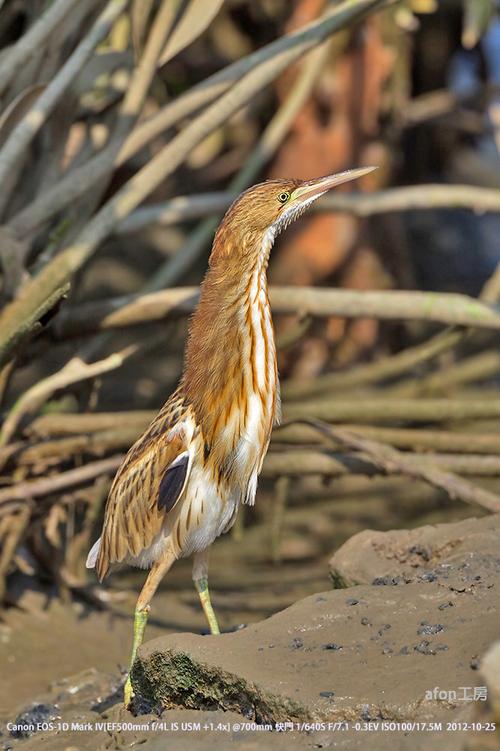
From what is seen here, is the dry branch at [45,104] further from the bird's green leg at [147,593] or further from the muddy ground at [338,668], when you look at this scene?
the muddy ground at [338,668]

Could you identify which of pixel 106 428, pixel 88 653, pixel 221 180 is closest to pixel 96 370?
pixel 106 428

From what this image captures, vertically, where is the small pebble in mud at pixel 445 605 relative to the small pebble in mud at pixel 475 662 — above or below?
below

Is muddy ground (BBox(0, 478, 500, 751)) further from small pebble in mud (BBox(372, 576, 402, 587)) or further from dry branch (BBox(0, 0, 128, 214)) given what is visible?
dry branch (BBox(0, 0, 128, 214))

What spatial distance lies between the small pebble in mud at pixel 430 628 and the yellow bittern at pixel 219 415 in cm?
106

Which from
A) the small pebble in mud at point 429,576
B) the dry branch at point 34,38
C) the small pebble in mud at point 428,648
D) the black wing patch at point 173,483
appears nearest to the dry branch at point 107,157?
the dry branch at point 34,38

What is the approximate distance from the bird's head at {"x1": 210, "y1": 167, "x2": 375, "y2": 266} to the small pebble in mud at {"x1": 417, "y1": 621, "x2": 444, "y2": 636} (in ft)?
5.02

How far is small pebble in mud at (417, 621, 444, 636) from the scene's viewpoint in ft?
11.1

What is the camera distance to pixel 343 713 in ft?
10.1

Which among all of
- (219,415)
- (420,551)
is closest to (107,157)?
(219,415)

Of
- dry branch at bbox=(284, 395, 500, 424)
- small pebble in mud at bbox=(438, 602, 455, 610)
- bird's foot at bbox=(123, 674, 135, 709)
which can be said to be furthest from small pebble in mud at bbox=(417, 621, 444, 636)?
dry branch at bbox=(284, 395, 500, 424)

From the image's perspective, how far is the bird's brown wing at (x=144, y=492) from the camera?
4.23m

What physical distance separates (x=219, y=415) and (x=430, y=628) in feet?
4.08

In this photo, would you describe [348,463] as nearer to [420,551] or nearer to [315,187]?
[420,551]

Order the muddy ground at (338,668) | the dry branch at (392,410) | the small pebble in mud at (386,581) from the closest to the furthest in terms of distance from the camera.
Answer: the muddy ground at (338,668) < the small pebble in mud at (386,581) < the dry branch at (392,410)
